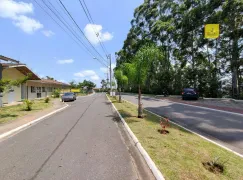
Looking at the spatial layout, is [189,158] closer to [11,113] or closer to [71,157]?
[71,157]

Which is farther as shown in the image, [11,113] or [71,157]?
[11,113]

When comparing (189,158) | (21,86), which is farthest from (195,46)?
(189,158)

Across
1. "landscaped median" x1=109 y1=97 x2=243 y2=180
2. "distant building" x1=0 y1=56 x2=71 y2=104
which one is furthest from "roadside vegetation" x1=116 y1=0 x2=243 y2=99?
"distant building" x1=0 y1=56 x2=71 y2=104

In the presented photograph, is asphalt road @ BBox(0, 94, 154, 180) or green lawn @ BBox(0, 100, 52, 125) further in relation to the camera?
green lawn @ BBox(0, 100, 52, 125)

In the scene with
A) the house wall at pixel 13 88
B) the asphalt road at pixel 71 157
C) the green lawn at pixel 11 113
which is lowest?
the asphalt road at pixel 71 157

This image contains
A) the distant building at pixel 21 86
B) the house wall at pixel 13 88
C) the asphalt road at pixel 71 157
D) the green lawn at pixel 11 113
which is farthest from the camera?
the house wall at pixel 13 88

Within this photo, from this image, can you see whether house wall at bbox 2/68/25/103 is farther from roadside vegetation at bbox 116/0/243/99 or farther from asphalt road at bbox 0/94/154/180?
asphalt road at bbox 0/94/154/180

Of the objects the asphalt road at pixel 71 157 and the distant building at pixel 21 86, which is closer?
the asphalt road at pixel 71 157

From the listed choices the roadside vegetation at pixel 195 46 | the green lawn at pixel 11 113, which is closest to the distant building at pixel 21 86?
the green lawn at pixel 11 113

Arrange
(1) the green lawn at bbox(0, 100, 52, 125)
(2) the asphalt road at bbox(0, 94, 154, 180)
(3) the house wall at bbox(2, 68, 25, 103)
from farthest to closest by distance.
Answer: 1. (3) the house wall at bbox(2, 68, 25, 103)
2. (1) the green lawn at bbox(0, 100, 52, 125)
3. (2) the asphalt road at bbox(0, 94, 154, 180)

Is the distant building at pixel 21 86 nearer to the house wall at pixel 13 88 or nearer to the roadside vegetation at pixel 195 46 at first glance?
the house wall at pixel 13 88

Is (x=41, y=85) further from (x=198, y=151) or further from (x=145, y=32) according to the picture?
(x=198, y=151)

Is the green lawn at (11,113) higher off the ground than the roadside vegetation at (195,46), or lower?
lower

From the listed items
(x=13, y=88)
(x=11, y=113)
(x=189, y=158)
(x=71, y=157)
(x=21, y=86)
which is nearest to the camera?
(x=189, y=158)
